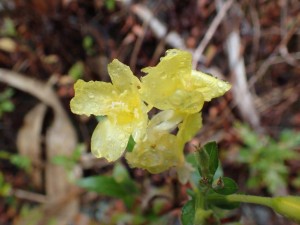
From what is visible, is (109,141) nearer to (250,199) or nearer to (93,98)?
(93,98)

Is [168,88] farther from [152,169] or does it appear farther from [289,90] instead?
[289,90]

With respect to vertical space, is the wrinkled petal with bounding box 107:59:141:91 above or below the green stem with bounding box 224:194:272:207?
above

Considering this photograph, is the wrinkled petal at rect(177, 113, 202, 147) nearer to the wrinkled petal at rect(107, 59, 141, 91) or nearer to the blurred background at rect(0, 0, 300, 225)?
the wrinkled petal at rect(107, 59, 141, 91)

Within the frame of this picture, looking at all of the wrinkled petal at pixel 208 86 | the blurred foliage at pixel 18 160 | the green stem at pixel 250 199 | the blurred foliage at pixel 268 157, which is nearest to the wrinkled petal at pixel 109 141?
the wrinkled petal at pixel 208 86

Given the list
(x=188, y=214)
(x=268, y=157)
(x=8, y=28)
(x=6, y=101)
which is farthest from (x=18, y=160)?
(x=188, y=214)

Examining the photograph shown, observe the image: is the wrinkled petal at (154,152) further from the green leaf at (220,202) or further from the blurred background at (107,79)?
the blurred background at (107,79)

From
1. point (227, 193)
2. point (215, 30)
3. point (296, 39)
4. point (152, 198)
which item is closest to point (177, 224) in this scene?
point (152, 198)

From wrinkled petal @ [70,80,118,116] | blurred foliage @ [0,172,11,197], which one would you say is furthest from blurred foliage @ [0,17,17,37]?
wrinkled petal @ [70,80,118,116]
